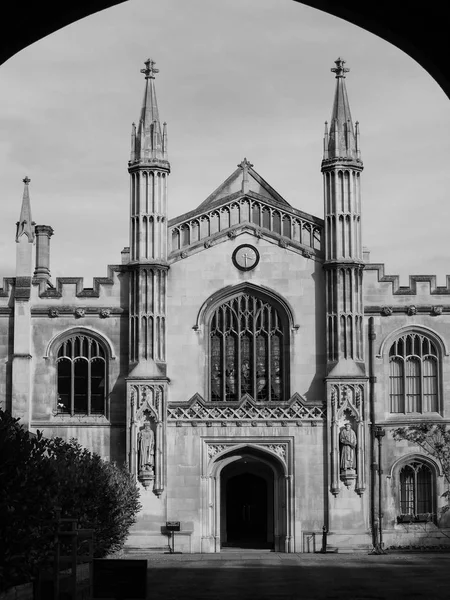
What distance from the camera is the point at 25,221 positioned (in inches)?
1885

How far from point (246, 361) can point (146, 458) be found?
17.0 ft

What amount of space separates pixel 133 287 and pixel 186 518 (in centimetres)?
869

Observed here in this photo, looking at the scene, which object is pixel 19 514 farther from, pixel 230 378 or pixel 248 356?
pixel 248 356

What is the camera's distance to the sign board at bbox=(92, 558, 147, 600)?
67.6ft

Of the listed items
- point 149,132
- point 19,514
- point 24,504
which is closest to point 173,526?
point 149,132

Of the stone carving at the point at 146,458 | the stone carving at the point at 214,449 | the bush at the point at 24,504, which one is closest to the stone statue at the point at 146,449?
the stone carving at the point at 146,458

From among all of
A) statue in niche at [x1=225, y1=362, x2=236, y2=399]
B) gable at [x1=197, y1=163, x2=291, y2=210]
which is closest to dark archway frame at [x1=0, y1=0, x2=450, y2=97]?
statue in niche at [x1=225, y1=362, x2=236, y2=399]

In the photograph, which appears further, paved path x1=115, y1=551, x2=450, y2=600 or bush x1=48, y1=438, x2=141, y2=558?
bush x1=48, y1=438, x2=141, y2=558

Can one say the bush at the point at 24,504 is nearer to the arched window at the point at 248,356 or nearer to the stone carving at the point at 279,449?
the stone carving at the point at 279,449

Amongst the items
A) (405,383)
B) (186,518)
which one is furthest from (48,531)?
(405,383)

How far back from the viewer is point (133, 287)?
46.4m

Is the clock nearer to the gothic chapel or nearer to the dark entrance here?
the gothic chapel

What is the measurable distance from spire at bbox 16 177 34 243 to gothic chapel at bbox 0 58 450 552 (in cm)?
9

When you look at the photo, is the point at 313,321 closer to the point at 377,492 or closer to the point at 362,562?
the point at 377,492
